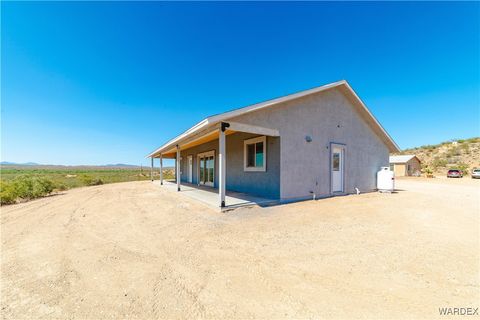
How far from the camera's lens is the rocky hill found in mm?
29042

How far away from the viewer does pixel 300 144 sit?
292 inches

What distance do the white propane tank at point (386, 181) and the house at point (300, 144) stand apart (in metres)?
0.43

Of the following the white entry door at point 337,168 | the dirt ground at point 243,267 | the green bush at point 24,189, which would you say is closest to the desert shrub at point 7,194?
the green bush at point 24,189

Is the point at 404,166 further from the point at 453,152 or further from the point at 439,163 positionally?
the point at 453,152

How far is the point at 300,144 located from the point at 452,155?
40.1 meters

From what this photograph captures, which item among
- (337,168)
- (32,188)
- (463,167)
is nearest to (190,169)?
(32,188)

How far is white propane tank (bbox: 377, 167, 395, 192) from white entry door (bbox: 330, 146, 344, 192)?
2496 millimetres

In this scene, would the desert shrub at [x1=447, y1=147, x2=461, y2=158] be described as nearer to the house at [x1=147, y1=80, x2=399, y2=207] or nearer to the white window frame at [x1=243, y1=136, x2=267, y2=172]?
the house at [x1=147, y1=80, x2=399, y2=207]

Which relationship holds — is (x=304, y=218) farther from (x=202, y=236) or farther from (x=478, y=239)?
(x=478, y=239)

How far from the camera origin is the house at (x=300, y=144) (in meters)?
6.45

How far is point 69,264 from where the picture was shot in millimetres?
2928

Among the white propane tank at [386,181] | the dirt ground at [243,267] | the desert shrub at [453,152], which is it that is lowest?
A: the dirt ground at [243,267]

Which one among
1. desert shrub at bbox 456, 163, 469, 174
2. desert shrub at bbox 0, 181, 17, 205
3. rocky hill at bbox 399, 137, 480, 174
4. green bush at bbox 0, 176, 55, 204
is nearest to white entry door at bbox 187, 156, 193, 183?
green bush at bbox 0, 176, 55, 204

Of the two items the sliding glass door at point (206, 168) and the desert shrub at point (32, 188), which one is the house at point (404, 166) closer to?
the sliding glass door at point (206, 168)
